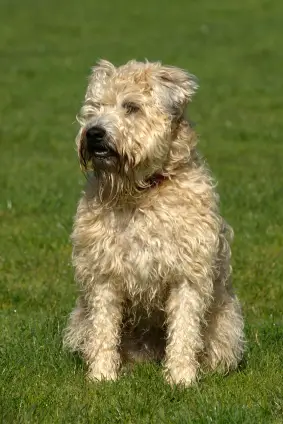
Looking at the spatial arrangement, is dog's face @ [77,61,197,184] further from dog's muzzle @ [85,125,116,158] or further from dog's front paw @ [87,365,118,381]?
dog's front paw @ [87,365,118,381]

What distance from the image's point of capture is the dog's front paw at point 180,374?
6.65 metres

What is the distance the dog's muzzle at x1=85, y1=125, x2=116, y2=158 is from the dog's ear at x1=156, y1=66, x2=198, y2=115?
16.8 inches

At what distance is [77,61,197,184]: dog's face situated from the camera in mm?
6570

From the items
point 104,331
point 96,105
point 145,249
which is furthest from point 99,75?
point 104,331

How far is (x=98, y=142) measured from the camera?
6539 mm

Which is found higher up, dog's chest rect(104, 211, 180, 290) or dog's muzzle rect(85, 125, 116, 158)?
dog's muzzle rect(85, 125, 116, 158)

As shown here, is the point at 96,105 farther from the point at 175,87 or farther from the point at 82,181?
the point at 82,181

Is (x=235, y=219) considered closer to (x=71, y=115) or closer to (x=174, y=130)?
(x=174, y=130)

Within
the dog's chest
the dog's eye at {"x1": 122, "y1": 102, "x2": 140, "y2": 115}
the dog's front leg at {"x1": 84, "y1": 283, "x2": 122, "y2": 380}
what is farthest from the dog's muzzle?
the dog's front leg at {"x1": 84, "y1": 283, "x2": 122, "y2": 380}

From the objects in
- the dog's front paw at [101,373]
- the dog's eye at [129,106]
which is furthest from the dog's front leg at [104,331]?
the dog's eye at [129,106]

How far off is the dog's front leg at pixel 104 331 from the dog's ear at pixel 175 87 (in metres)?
1.17

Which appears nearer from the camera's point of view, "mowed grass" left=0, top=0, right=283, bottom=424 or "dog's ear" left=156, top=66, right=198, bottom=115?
"mowed grass" left=0, top=0, right=283, bottom=424

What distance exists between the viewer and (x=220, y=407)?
19.2 ft

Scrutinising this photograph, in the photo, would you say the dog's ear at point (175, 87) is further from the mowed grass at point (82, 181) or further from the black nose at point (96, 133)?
the mowed grass at point (82, 181)
